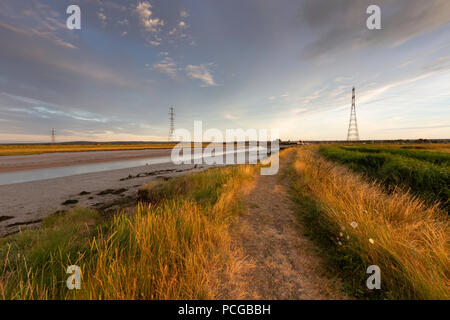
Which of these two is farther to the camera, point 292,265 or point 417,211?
point 417,211

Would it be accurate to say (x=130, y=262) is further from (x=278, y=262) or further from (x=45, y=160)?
(x=45, y=160)

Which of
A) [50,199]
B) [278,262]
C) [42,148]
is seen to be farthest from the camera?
[42,148]

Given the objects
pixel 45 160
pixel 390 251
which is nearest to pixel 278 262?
pixel 390 251

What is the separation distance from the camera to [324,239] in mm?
3740

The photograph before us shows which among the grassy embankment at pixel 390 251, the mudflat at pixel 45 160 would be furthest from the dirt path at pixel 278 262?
the mudflat at pixel 45 160

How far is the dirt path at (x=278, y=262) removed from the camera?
92.8 inches

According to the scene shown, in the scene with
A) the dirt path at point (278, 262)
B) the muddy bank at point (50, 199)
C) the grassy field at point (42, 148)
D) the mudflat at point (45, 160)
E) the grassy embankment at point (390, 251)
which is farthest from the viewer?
the grassy field at point (42, 148)

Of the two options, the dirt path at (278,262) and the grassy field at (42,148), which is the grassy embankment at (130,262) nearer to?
the dirt path at (278,262)

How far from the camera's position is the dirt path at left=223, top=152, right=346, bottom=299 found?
2357mm

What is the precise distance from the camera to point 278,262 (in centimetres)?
307
